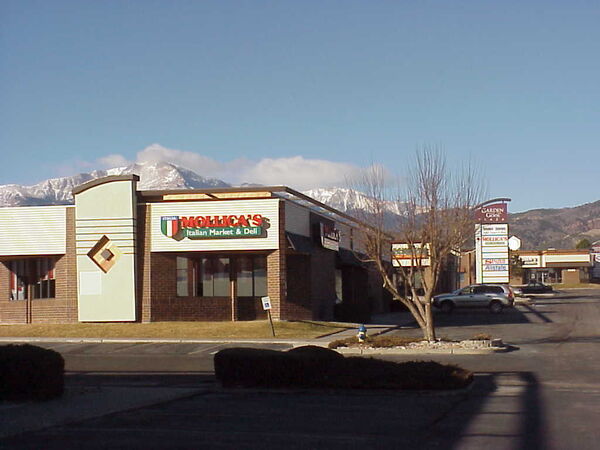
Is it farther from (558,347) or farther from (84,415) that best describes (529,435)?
(558,347)

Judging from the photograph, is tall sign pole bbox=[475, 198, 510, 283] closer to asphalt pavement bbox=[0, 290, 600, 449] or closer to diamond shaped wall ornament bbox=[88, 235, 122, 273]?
diamond shaped wall ornament bbox=[88, 235, 122, 273]

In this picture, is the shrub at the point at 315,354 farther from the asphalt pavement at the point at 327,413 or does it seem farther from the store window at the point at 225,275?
the store window at the point at 225,275

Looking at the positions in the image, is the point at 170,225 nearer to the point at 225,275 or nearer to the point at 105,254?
the point at 105,254

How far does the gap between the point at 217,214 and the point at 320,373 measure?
64.4ft

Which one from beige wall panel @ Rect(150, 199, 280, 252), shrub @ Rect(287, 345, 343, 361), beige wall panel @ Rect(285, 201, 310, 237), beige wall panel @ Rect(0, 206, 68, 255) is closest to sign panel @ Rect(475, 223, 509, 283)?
beige wall panel @ Rect(285, 201, 310, 237)

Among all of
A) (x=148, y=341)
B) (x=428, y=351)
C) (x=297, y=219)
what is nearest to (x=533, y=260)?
(x=297, y=219)

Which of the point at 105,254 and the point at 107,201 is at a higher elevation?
the point at 107,201

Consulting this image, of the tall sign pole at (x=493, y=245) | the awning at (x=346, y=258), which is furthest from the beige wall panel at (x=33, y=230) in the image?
the tall sign pole at (x=493, y=245)

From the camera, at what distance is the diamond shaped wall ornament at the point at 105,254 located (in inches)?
1423

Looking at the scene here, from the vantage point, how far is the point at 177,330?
3400 cm

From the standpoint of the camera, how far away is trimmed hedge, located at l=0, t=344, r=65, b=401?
14.7 metres

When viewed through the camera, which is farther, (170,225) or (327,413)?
(170,225)

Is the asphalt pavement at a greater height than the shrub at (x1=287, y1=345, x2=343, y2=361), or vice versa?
the shrub at (x1=287, y1=345, x2=343, y2=361)

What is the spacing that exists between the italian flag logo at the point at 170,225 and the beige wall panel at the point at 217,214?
171 mm
